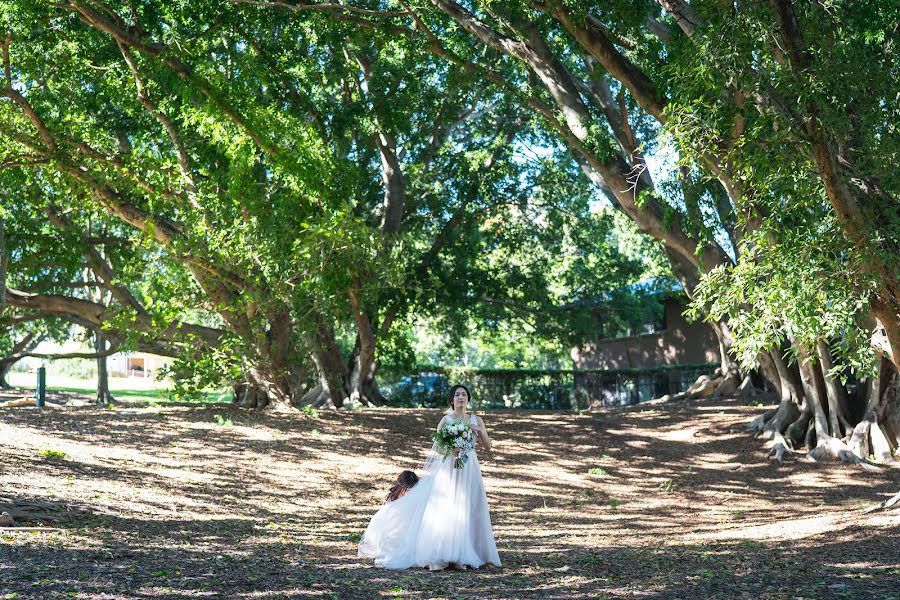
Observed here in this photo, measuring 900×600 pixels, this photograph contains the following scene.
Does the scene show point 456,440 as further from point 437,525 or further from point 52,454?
point 52,454

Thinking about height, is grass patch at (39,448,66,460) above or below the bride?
above

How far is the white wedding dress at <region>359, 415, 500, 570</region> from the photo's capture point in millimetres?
8391

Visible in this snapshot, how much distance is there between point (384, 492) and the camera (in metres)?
13.6

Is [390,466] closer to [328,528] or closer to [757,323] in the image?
[328,528]

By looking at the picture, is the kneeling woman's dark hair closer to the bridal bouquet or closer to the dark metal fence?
the bridal bouquet

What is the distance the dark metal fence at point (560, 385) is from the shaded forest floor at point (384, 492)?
321 inches

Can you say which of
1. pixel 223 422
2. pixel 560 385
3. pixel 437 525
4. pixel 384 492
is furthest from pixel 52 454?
pixel 560 385

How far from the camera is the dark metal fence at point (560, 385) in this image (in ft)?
97.3

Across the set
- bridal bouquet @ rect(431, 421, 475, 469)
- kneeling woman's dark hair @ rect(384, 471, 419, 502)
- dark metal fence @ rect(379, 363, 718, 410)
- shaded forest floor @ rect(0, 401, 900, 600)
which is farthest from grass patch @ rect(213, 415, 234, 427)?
dark metal fence @ rect(379, 363, 718, 410)

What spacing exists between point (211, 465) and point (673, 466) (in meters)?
8.01

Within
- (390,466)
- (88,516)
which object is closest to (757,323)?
(88,516)

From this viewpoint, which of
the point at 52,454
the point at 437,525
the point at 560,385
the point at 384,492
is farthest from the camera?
the point at 560,385

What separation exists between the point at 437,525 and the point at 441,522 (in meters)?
0.05

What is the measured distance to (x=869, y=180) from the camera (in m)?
8.63
